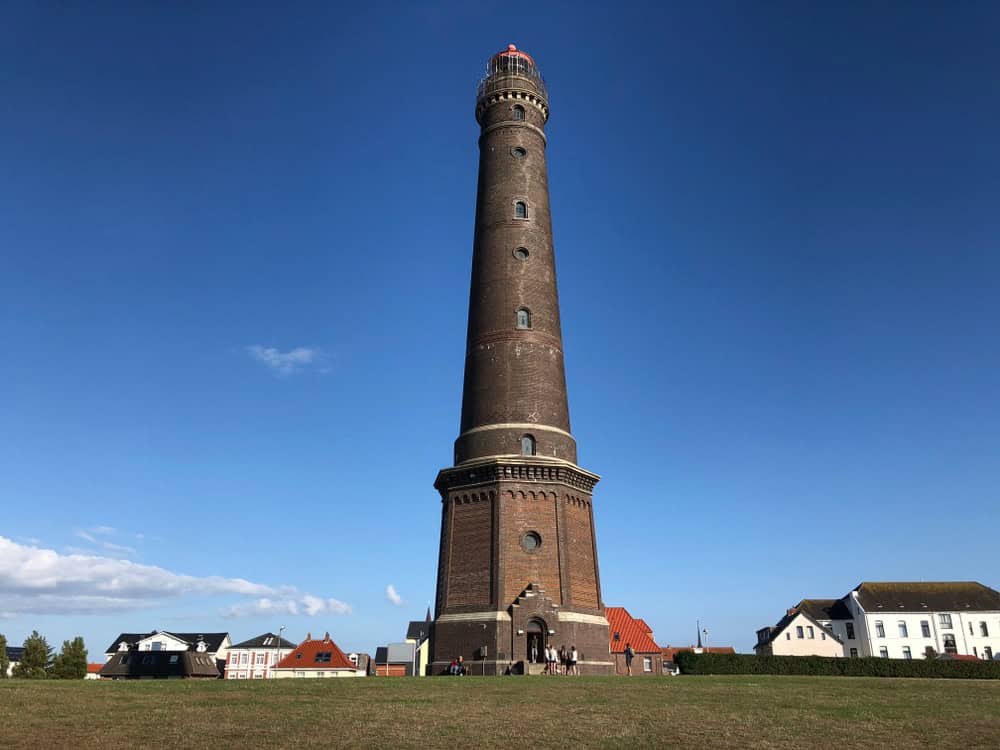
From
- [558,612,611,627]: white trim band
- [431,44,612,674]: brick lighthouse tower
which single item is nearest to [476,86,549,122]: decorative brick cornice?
[431,44,612,674]: brick lighthouse tower

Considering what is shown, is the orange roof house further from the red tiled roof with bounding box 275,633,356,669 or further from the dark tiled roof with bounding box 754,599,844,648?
the dark tiled roof with bounding box 754,599,844,648

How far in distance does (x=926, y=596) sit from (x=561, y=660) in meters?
58.7

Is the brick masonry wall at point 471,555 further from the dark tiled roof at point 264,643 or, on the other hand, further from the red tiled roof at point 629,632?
the dark tiled roof at point 264,643

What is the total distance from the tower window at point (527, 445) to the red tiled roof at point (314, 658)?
187 feet

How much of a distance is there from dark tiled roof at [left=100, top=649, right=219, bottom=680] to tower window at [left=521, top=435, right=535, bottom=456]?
2622 inches

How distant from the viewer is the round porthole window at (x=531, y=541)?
32844 millimetres

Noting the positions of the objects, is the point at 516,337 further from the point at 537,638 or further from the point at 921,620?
the point at 921,620

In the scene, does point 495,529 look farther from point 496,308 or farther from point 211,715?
point 211,715

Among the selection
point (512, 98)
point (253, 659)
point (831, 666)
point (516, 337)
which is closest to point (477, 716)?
point (516, 337)

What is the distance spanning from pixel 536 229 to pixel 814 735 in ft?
93.0

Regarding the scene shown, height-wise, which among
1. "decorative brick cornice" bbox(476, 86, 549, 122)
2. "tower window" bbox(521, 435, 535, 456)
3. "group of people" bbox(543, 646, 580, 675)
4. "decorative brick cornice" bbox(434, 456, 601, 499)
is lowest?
"group of people" bbox(543, 646, 580, 675)

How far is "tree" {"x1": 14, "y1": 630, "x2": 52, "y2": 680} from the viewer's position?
65.4 metres

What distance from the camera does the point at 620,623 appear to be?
228ft

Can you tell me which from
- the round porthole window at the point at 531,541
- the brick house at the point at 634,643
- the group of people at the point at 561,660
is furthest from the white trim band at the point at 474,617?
the brick house at the point at 634,643
